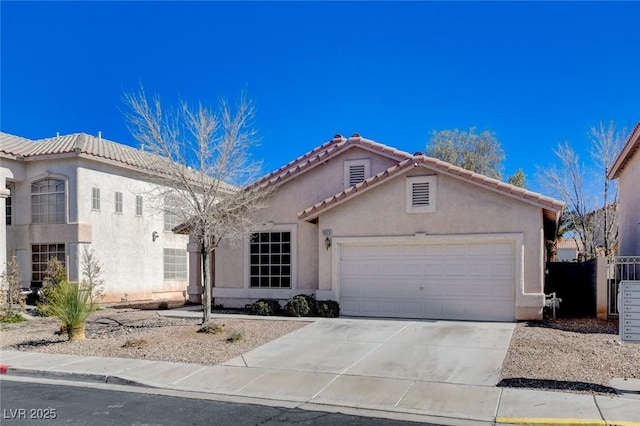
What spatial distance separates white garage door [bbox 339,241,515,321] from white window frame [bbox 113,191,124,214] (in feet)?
41.2

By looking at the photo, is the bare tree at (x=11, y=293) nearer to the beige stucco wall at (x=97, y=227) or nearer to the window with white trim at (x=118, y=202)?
the beige stucco wall at (x=97, y=227)

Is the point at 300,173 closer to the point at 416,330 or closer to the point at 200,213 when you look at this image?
the point at 200,213

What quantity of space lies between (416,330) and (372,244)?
11.2 ft

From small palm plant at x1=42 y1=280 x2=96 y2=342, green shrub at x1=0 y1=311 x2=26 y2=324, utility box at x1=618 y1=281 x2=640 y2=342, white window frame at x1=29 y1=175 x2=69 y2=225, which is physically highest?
white window frame at x1=29 y1=175 x2=69 y2=225

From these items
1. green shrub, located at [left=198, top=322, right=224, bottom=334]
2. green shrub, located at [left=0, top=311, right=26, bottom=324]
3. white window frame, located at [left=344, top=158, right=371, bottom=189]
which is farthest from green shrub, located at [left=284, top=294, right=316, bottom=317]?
green shrub, located at [left=0, top=311, right=26, bottom=324]

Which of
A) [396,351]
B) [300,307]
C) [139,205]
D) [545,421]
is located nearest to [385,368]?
[396,351]

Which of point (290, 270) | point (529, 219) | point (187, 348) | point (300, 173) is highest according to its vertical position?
point (300, 173)

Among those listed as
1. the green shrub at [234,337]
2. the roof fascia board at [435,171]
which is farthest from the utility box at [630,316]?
the green shrub at [234,337]

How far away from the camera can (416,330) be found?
13.1m

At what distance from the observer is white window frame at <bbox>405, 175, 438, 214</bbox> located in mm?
15055

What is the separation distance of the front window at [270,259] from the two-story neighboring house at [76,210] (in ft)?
Answer: 18.0

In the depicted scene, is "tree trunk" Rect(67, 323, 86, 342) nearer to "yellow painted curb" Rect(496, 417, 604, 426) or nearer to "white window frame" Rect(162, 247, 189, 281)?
"yellow painted curb" Rect(496, 417, 604, 426)

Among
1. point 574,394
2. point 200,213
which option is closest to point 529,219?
point 574,394

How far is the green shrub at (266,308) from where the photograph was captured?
16.2 meters
